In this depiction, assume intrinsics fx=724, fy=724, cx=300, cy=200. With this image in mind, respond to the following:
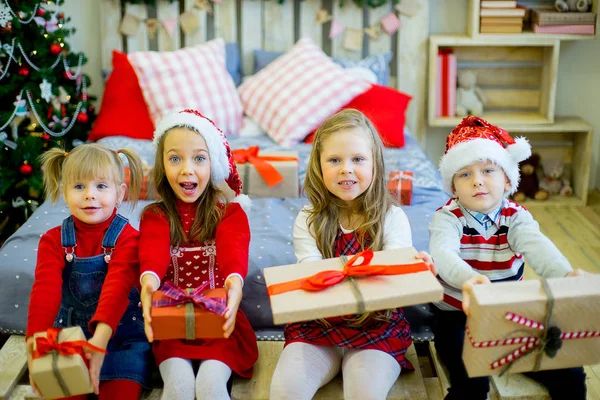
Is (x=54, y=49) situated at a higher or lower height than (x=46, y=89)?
higher

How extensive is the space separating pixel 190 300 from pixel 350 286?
35cm

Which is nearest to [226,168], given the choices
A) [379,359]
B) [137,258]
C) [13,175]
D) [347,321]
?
[137,258]

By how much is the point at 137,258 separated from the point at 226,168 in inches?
12.4

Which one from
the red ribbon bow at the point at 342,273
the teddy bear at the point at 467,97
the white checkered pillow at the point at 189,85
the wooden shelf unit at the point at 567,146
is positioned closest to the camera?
the red ribbon bow at the point at 342,273

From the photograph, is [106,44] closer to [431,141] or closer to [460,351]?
[431,141]

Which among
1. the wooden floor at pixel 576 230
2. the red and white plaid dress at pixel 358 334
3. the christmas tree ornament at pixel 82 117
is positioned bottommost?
the wooden floor at pixel 576 230

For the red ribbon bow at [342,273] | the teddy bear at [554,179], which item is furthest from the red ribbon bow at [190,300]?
the teddy bear at [554,179]

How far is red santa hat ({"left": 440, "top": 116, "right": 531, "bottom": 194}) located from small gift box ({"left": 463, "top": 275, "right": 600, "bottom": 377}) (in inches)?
16.1

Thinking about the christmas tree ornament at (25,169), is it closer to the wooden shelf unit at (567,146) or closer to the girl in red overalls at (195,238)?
the girl in red overalls at (195,238)

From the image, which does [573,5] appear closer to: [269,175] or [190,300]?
[269,175]

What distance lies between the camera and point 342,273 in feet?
5.18

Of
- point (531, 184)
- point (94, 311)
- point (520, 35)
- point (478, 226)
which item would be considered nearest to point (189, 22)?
point (520, 35)

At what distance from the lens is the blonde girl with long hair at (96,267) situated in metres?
1.69

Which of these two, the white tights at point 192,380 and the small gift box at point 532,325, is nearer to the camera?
the small gift box at point 532,325
